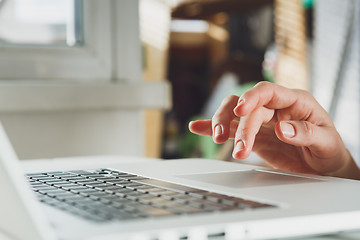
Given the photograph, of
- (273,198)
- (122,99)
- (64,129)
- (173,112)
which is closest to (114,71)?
(122,99)

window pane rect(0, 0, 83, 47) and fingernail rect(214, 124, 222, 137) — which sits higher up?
window pane rect(0, 0, 83, 47)

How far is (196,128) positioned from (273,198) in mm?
344

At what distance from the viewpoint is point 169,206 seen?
1.16 feet

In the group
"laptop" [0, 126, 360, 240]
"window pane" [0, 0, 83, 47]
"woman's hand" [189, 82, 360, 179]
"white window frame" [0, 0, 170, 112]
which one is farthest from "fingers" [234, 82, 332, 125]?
"window pane" [0, 0, 83, 47]

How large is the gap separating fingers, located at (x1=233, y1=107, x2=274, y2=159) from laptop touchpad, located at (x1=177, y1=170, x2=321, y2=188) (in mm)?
26

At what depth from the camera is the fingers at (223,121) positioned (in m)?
0.66

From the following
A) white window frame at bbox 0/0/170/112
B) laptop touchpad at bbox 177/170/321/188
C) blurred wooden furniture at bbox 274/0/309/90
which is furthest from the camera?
blurred wooden furniture at bbox 274/0/309/90

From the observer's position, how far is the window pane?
4.05 ft

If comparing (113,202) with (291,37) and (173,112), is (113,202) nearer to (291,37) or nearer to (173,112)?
(291,37)

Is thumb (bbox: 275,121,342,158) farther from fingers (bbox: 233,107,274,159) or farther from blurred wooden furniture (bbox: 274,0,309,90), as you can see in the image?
blurred wooden furniture (bbox: 274,0,309,90)

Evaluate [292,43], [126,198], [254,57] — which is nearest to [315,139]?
[126,198]

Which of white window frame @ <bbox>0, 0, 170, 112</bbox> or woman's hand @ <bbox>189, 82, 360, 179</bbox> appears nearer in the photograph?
woman's hand @ <bbox>189, 82, 360, 179</bbox>

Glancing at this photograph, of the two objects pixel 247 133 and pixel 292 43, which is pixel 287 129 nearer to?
pixel 247 133

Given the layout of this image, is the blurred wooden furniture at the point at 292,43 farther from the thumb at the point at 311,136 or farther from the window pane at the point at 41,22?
the thumb at the point at 311,136
